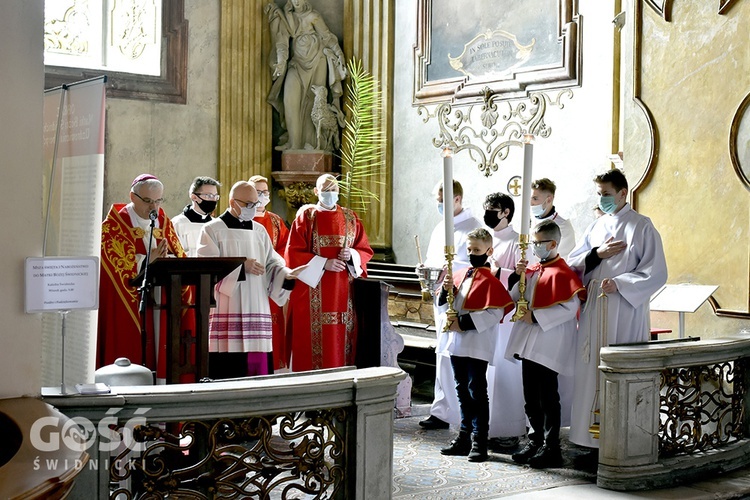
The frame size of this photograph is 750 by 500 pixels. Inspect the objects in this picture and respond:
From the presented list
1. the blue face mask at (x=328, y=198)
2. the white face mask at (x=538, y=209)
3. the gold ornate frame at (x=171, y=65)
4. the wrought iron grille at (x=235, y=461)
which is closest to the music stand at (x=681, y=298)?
the white face mask at (x=538, y=209)

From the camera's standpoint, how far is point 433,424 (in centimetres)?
702

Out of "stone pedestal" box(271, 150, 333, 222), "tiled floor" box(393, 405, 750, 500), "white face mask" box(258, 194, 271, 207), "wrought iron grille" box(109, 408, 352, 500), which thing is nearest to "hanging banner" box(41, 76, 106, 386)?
"wrought iron grille" box(109, 408, 352, 500)

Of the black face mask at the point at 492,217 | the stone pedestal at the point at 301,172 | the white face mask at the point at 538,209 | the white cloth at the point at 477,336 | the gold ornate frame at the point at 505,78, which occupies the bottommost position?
the white cloth at the point at 477,336

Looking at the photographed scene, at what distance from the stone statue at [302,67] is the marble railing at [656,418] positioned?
19.6 feet

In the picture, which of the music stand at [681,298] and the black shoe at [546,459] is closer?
the black shoe at [546,459]

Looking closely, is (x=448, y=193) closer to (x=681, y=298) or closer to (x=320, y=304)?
(x=681, y=298)

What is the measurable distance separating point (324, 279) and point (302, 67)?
4.13 meters

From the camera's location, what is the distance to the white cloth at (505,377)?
6.54m

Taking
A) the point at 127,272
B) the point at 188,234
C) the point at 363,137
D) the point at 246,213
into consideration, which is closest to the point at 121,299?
the point at 127,272

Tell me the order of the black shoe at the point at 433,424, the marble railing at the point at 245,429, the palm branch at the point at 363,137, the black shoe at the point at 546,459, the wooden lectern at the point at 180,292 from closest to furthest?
the marble railing at the point at 245,429, the wooden lectern at the point at 180,292, the black shoe at the point at 546,459, the black shoe at the point at 433,424, the palm branch at the point at 363,137

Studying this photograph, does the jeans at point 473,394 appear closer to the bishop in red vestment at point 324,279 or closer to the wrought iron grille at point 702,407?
the wrought iron grille at point 702,407

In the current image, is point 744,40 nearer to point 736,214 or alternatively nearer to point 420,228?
point 736,214

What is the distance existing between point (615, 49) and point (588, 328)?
3.05m

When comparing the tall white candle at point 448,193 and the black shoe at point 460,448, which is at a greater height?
the tall white candle at point 448,193
